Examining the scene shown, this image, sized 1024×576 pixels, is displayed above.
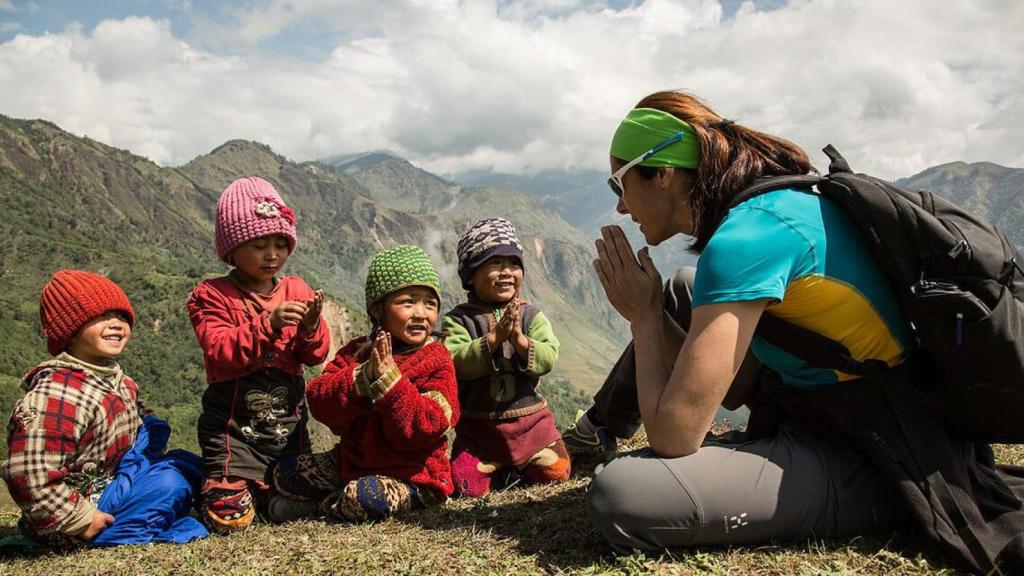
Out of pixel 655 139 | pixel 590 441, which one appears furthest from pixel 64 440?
pixel 655 139

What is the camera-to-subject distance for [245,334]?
18.9 ft

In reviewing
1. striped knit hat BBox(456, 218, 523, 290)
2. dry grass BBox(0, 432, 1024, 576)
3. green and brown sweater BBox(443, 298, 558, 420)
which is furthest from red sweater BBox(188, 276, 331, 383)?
striped knit hat BBox(456, 218, 523, 290)

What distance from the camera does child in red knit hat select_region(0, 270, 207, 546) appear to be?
16.8 feet

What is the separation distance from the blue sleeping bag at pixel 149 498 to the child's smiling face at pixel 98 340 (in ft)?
2.75

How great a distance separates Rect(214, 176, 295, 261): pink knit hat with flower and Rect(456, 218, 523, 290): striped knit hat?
5.91 ft

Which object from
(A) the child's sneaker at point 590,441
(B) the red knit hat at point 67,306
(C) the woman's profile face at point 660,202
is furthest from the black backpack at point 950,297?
(B) the red knit hat at point 67,306

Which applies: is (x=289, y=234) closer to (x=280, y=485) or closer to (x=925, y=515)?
(x=280, y=485)

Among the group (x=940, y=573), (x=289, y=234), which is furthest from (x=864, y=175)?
(x=289, y=234)

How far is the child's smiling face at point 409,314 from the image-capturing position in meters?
5.87

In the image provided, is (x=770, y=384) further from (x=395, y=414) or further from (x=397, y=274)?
(x=397, y=274)

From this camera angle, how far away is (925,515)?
11.7 feet

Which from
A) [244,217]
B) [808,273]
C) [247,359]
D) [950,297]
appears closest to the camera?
[950,297]

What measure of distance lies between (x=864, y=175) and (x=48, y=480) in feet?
19.9

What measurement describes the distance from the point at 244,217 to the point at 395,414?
2426 millimetres
